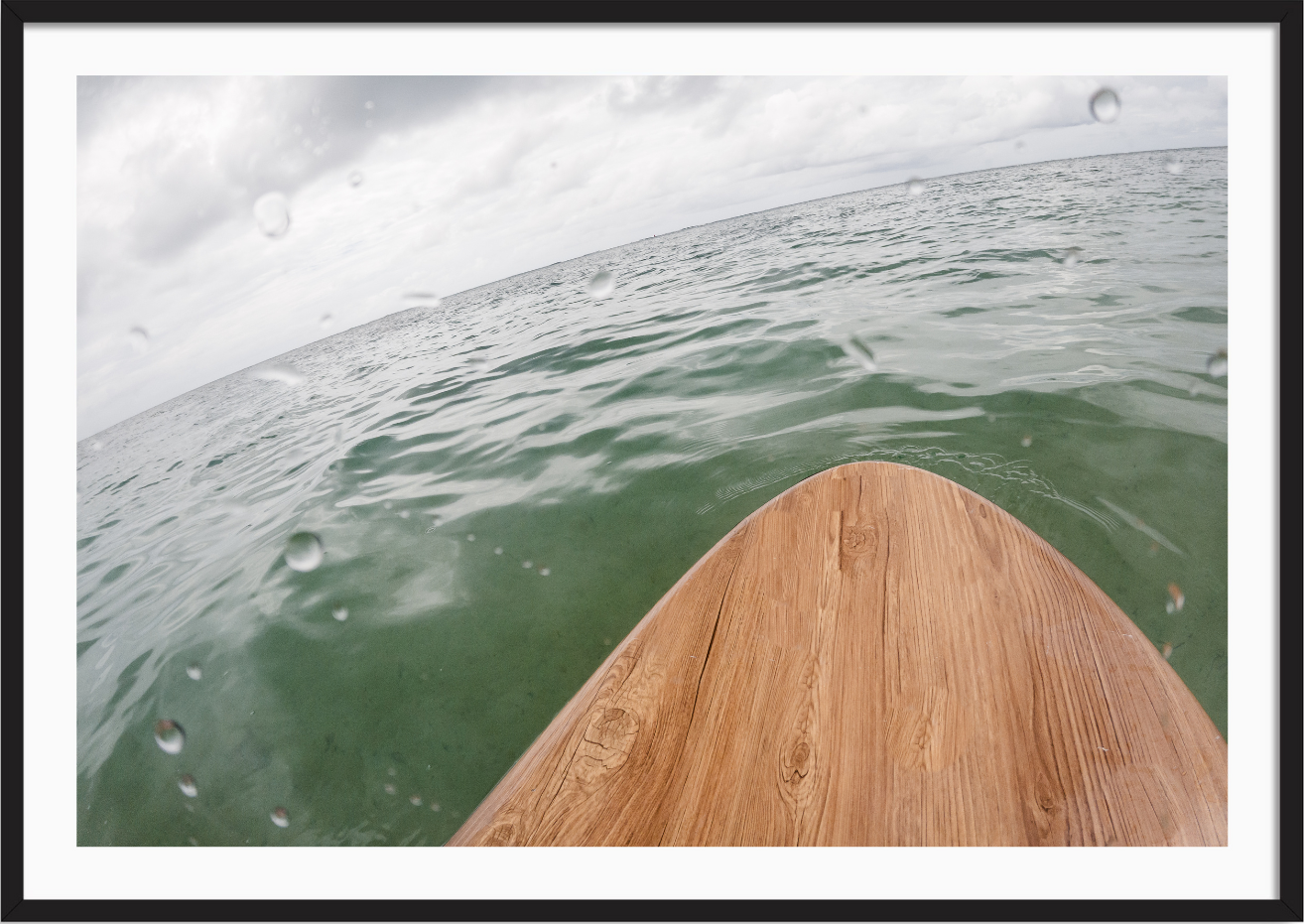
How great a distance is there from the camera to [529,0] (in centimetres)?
112

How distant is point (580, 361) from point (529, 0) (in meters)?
3.28

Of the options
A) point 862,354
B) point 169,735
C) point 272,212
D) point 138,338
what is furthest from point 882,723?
point 862,354

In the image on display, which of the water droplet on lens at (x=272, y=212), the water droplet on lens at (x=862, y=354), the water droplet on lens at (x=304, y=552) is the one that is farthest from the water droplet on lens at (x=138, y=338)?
the water droplet on lens at (x=862, y=354)

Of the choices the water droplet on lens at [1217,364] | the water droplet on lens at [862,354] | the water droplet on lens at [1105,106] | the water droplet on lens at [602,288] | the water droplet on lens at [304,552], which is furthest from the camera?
the water droplet on lens at [602,288]

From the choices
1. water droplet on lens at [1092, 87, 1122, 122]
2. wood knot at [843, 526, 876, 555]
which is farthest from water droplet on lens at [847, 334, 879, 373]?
wood knot at [843, 526, 876, 555]

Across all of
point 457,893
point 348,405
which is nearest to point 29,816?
point 457,893

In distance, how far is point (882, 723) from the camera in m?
0.84

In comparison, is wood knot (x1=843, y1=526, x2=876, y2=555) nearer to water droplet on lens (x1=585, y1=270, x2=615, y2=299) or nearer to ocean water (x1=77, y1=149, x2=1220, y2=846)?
ocean water (x1=77, y1=149, x2=1220, y2=846)

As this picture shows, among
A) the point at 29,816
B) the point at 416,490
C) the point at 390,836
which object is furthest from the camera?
the point at 416,490

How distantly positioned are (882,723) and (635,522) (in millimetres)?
1396

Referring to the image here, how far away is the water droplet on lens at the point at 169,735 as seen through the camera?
1607mm

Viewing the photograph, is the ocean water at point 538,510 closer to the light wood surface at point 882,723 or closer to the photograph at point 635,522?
the photograph at point 635,522

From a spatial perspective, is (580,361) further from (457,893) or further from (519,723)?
(457,893)

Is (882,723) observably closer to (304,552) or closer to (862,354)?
(304,552)
